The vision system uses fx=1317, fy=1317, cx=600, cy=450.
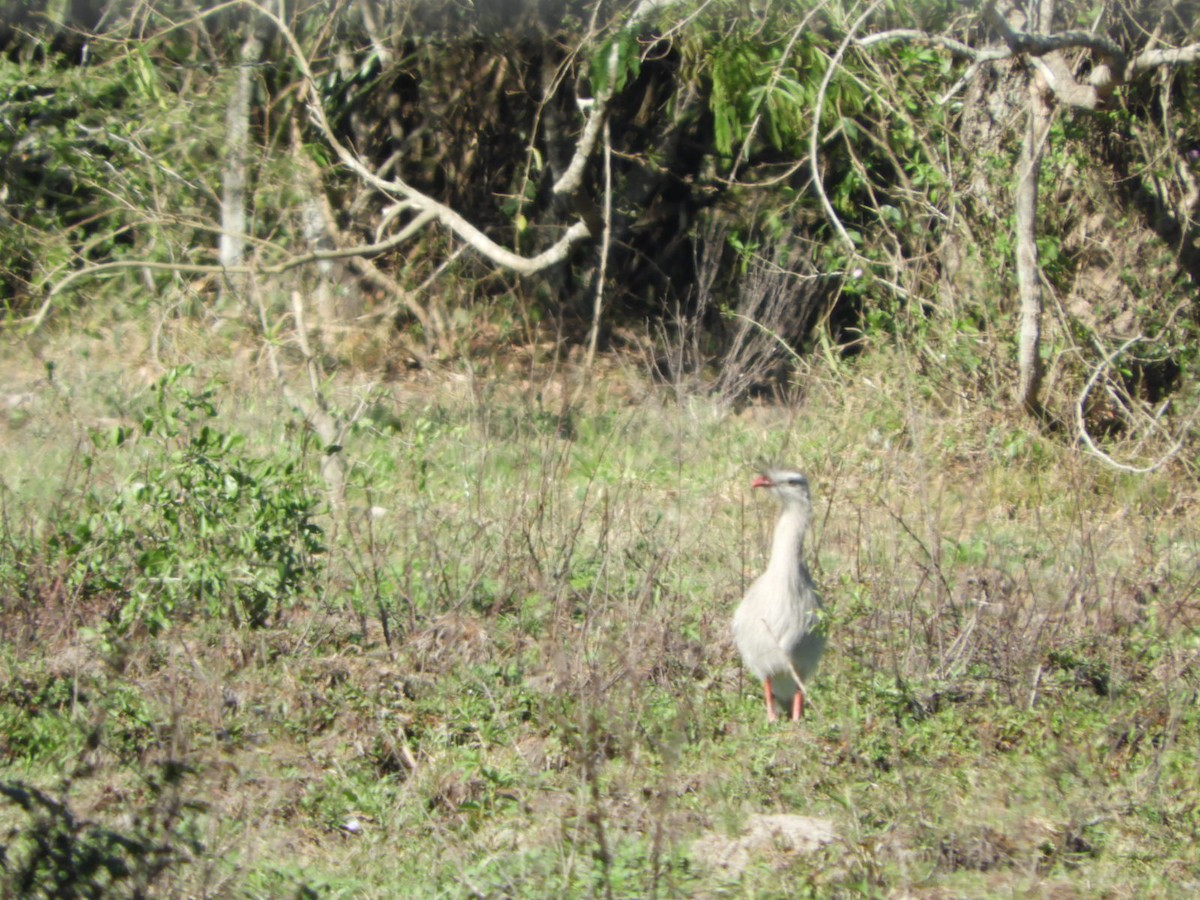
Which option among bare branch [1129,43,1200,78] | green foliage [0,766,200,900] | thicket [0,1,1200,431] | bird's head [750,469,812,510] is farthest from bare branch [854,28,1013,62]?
green foliage [0,766,200,900]

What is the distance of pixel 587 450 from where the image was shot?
826 centimetres

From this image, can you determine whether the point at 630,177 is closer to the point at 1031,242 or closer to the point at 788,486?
the point at 1031,242

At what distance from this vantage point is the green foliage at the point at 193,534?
4.98 metres

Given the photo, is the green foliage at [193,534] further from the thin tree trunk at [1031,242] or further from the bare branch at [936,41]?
the thin tree trunk at [1031,242]

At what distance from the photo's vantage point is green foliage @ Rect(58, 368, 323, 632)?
498 cm

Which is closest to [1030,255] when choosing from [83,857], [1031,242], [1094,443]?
[1031,242]

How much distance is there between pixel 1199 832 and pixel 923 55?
614 centimetres

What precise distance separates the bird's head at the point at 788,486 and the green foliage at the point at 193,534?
179 cm

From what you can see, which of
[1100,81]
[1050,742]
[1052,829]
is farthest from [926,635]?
[1100,81]

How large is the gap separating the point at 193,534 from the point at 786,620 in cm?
230

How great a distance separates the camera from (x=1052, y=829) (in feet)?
13.8

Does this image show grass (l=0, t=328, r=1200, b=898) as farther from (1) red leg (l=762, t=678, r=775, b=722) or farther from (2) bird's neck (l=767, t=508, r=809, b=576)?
(2) bird's neck (l=767, t=508, r=809, b=576)

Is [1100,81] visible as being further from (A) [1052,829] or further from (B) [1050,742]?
(A) [1052,829]

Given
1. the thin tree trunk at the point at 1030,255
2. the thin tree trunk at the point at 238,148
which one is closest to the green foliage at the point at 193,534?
the thin tree trunk at the point at 238,148
